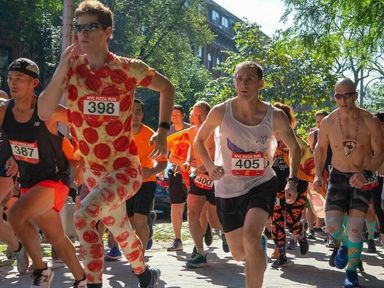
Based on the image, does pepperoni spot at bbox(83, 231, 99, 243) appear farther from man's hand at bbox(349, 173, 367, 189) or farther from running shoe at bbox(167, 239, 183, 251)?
running shoe at bbox(167, 239, 183, 251)

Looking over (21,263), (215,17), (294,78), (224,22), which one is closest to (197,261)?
(21,263)

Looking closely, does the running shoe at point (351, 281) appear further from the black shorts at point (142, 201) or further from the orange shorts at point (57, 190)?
the orange shorts at point (57, 190)

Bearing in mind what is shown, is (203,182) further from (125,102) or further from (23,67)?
(125,102)

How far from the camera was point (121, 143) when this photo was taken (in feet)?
16.9

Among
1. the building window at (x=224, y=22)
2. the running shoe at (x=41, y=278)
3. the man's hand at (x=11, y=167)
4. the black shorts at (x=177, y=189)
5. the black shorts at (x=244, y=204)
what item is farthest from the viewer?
the building window at (x=224, y=22)

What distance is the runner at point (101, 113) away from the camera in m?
4.91

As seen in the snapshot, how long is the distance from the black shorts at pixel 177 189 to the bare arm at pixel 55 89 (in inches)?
231

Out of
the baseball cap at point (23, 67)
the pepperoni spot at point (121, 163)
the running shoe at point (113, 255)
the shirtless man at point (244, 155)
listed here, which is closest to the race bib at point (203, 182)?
the running shoe at point (113, 255)

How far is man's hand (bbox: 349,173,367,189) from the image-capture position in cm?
709

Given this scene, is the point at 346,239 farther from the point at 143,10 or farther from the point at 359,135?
the point at 143,10

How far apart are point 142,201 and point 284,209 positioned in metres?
2.15

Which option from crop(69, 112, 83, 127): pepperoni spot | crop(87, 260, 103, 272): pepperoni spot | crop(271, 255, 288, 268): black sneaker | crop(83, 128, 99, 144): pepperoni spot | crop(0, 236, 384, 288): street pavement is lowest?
crop(0, 236, 384, 288): street pavement

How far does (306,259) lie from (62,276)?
349 centimetres

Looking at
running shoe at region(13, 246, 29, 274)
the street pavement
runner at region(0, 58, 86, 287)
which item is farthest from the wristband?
running shoe at region(13, 246, 29, 274)
